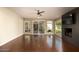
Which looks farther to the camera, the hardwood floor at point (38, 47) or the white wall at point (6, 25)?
the white wall at point (6, 25)

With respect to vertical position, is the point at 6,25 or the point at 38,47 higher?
the point at 6,25

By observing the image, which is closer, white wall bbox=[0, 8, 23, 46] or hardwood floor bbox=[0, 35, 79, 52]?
hardwood floor bbox=[0, 35, 79, 52]

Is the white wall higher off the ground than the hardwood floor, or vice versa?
the white wall

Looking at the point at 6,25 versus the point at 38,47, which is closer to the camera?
the point at 38,47

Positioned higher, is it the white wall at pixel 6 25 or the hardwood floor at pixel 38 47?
the white wall at pixel 6 25
